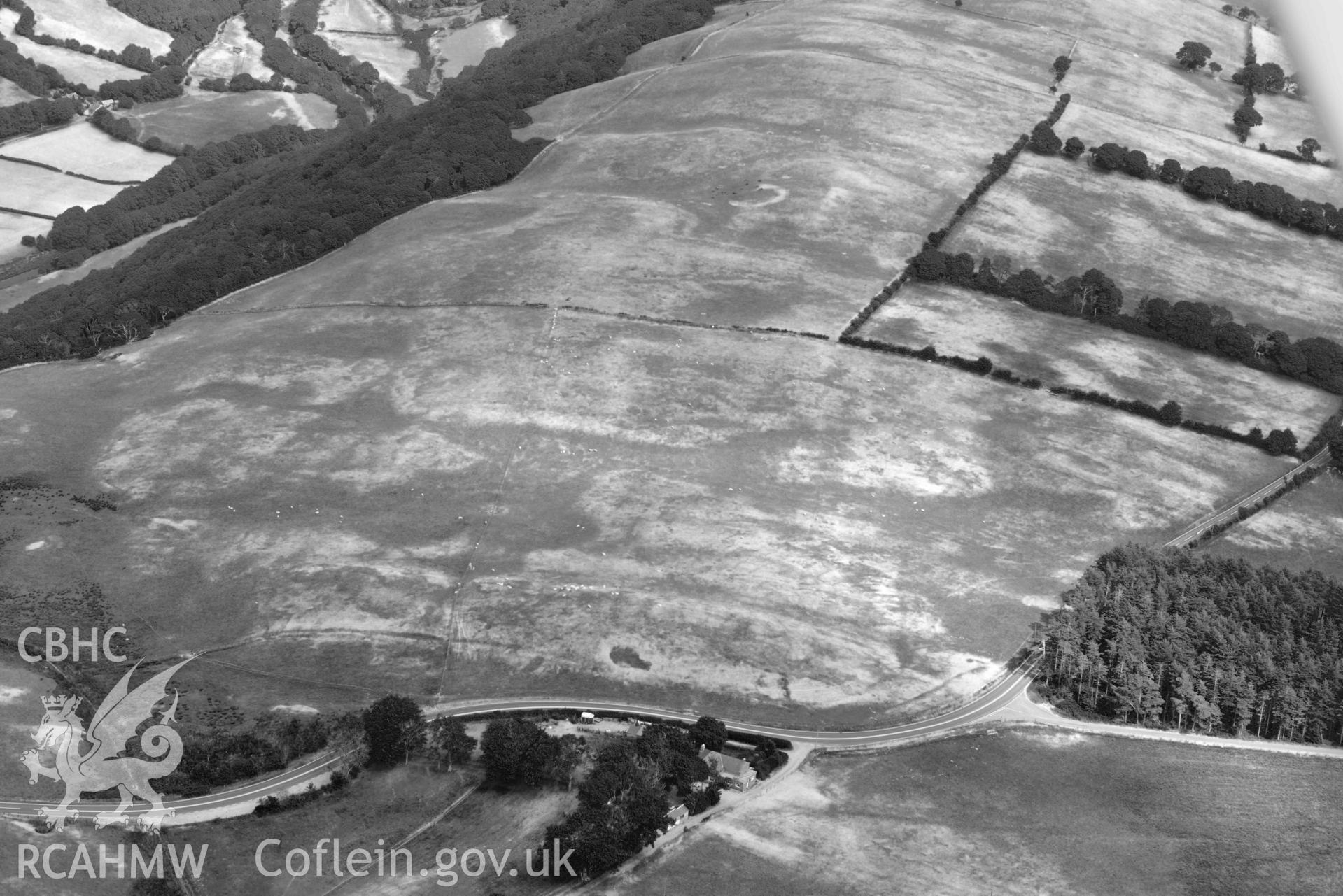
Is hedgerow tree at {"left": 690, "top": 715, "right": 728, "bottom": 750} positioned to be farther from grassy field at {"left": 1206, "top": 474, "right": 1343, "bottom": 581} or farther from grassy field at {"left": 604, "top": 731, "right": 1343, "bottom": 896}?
grassy field at {"left": 1206, "top": 474, "right": 1343, "bottom": 581}

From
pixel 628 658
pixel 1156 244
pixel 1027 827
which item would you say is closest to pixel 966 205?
pixel 1156 244

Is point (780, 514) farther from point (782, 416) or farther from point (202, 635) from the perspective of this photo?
point (202, 635)

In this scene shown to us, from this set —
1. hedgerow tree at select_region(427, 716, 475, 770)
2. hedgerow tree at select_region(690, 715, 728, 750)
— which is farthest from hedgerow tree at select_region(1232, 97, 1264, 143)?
hedgerow tree at select_region(427, 716, 475, 770)

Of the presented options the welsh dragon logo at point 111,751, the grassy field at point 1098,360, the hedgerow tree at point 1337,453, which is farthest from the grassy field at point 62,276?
the hedgerow tree at point 1337,453

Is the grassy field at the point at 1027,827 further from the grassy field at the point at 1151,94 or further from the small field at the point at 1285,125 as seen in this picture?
the small field at the point at 1285,125

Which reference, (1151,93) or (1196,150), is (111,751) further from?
(1151,93)

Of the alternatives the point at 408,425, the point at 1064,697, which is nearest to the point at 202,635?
the point at 408,425
